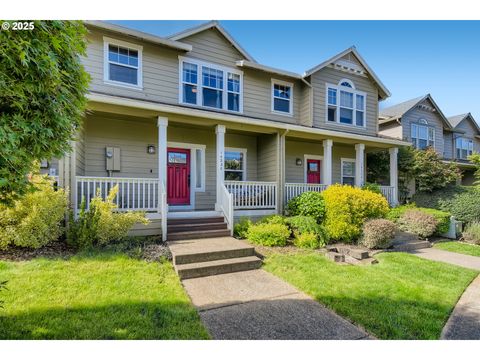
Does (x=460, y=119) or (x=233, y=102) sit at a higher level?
(x=460, y=119)

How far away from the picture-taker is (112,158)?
8.46m

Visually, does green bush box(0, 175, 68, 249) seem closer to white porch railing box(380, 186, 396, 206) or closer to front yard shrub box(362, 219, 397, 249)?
front yard shrub box(362, 219, 397, 249)

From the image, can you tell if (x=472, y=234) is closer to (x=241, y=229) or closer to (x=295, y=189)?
(x=295, y=189)

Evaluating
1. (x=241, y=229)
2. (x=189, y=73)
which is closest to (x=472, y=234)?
(x=241, y=229)

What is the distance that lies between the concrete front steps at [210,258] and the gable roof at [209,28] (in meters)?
7.30

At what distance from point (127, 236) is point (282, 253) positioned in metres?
3.88

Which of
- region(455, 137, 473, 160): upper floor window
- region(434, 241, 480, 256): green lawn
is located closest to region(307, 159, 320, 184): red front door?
region(434, 241, 480, 256): green lawn

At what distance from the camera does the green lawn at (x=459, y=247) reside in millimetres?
7877

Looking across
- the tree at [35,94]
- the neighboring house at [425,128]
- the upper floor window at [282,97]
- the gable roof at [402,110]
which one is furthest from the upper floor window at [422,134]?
the tree at [35,94]

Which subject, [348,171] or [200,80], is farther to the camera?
[348,171]

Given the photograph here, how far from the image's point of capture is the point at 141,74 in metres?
8.95

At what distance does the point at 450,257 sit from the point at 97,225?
29.5 feet

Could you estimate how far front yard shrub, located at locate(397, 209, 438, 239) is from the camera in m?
8.95
